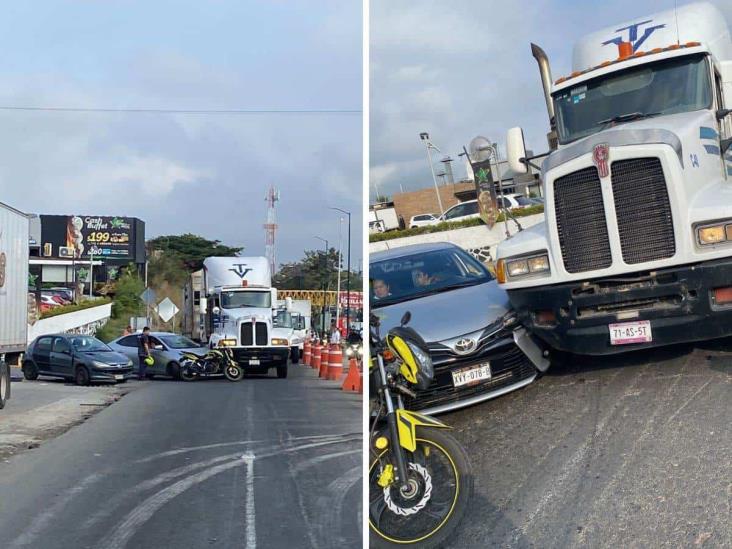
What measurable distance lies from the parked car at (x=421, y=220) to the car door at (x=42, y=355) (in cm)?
1180

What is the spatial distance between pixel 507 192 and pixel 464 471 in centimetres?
133

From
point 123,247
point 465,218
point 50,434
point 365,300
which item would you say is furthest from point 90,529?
point 50,434

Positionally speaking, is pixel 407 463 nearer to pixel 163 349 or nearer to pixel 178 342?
pixel 163 349

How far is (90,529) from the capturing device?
5551 mm

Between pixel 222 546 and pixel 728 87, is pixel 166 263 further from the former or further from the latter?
pixel 728 87

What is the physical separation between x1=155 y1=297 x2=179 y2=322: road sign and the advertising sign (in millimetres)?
889

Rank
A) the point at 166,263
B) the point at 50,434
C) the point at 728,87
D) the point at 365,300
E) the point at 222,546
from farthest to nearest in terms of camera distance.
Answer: the point at 50,434 → the point at 166,263 → the point at 222,546 → the point at 728,87 → the point at 365,300

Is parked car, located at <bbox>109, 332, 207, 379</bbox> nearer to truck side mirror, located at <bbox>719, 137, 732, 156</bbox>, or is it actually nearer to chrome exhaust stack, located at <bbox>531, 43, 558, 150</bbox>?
chrome exhaust stack, located at <bbox>531, 43, 558, 150</bbox>

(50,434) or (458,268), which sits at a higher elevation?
(458,268)

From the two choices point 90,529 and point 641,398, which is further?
point 90,529

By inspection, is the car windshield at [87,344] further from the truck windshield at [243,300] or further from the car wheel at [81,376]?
the truck windshield at [243,300]

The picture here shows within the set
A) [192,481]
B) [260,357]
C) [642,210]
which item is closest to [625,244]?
[642,210]

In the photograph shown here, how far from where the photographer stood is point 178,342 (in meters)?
13.9

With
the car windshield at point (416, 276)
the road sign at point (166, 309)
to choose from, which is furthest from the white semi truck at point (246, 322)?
the car windshield at point (416, 276)
